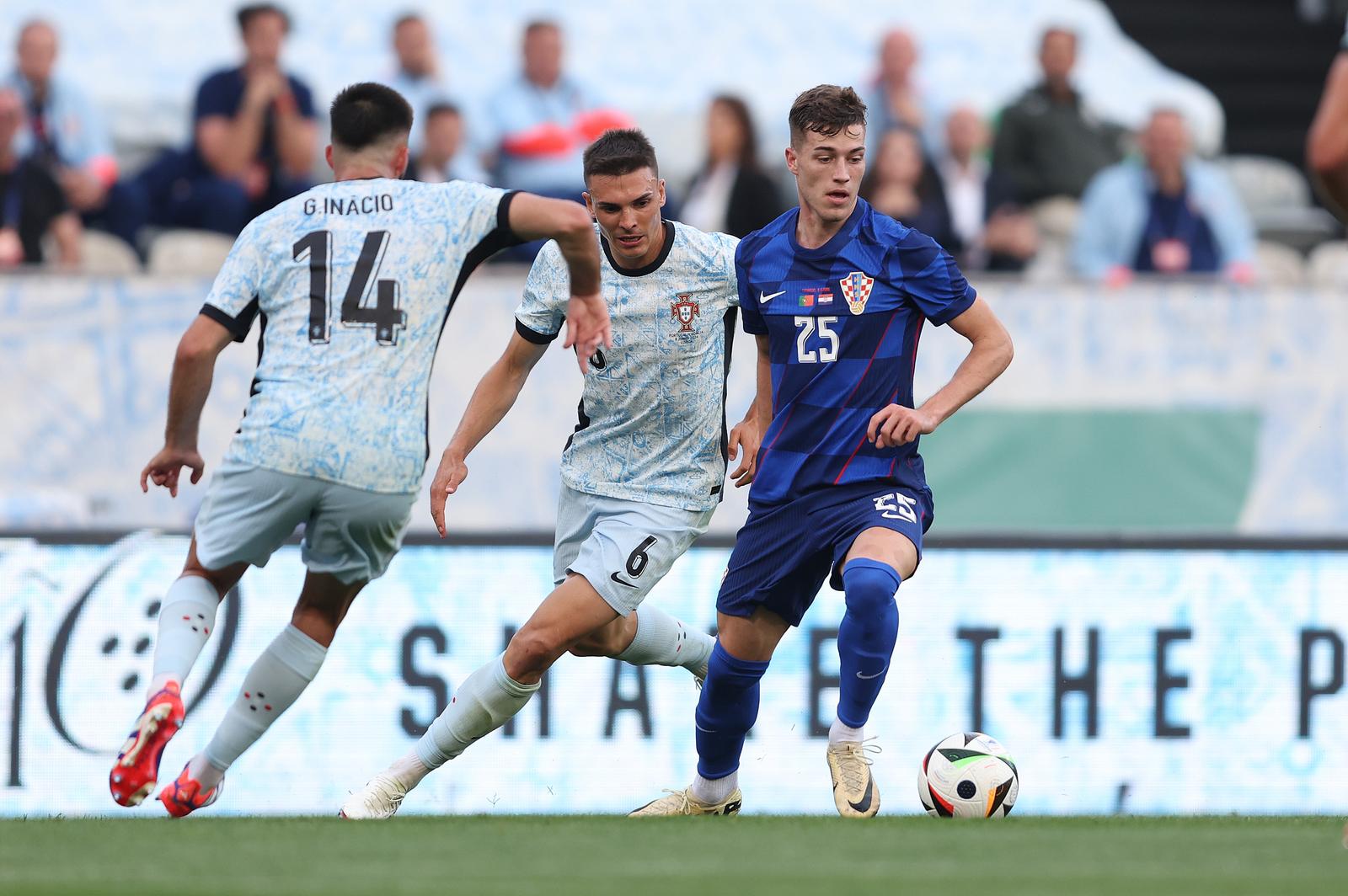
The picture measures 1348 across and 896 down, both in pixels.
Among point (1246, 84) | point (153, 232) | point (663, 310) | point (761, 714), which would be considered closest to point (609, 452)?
point (663, 310)

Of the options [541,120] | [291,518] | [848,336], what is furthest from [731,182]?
[291,518]

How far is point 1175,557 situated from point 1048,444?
8.55 ft

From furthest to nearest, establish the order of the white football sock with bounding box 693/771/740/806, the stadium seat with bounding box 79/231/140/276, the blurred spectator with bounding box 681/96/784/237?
the blurred spectator with bounding box 681/96/784/237
the stadium seat with bounding box 79/231/140/276
the white football sock with bounding box 693/771/740/806

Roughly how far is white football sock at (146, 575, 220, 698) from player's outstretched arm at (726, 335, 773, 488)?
1.76 meters

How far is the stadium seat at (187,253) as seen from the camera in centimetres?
1043

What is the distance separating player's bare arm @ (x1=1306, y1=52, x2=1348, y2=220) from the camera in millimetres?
4410

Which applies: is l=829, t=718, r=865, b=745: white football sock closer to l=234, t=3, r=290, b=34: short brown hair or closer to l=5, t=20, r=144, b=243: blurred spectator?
l=5, t=20, r=144, b=243: blurred spectator

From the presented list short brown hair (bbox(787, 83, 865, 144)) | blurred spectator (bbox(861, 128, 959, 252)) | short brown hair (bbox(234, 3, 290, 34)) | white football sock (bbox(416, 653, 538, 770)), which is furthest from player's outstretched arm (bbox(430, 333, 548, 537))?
short brown hair (bbox(234, 3, 290, 34))

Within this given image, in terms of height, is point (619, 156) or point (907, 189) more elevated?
point (619, 156)

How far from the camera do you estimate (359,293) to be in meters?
5.54

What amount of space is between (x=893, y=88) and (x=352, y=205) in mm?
6984

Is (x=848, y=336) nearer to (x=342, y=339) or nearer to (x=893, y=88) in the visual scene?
(x=342, y=339)

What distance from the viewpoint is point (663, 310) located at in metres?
6.35

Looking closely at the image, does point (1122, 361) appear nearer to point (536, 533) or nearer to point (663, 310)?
point (536, 533)
